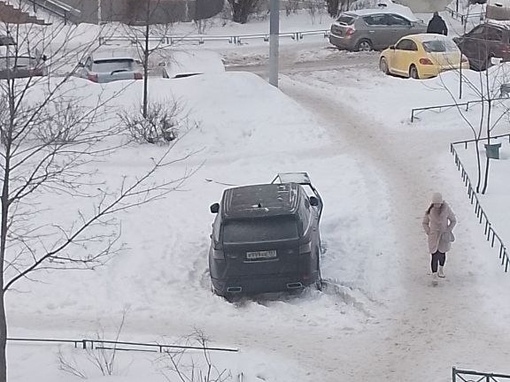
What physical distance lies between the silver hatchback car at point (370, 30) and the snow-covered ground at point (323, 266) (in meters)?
9.02

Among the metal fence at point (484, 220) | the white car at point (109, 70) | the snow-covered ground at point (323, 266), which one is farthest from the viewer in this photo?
the white car at point (109, 70)

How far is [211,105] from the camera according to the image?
23125 mm

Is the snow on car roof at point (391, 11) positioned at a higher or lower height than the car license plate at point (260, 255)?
higher

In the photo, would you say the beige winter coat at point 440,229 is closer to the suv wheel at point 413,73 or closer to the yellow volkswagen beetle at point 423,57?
the yellow volkswagen beetle at point 423,57

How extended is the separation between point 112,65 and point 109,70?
24cm

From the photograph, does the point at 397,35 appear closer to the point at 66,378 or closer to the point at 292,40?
the point at 292,40

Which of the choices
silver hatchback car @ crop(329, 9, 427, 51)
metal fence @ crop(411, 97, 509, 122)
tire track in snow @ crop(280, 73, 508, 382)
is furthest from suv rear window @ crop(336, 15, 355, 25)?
tire track in snow @ crop(280, 73, 508, 382)

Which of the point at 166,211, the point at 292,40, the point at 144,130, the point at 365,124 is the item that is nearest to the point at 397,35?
the point at 292,40

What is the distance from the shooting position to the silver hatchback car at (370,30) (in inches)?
1307

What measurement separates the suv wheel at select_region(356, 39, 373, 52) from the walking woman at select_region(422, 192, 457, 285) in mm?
19365

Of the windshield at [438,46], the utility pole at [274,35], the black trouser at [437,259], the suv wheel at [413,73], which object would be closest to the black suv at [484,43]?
the windshield at [438,46]

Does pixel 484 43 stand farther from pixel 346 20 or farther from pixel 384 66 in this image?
pixel 346 20

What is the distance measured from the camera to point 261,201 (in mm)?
14562

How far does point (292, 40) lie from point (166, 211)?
63.3 feet
